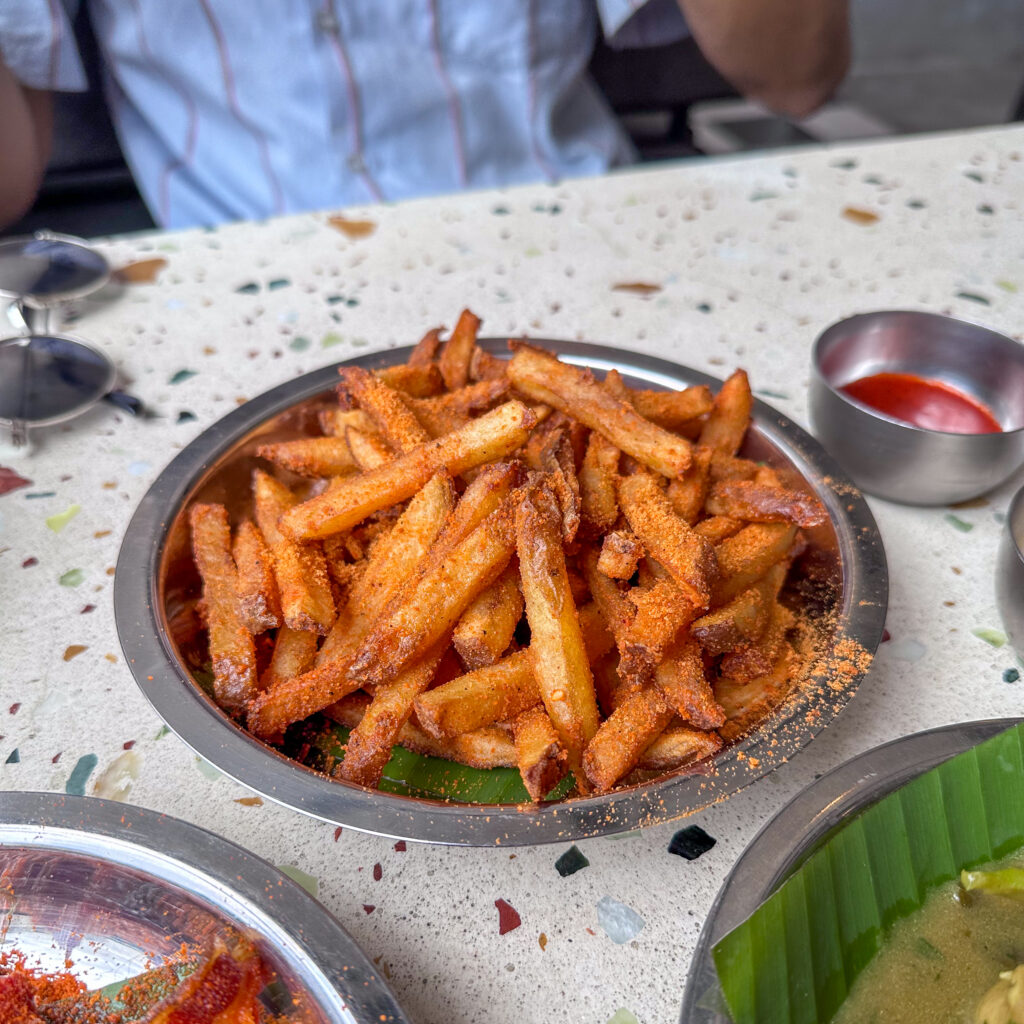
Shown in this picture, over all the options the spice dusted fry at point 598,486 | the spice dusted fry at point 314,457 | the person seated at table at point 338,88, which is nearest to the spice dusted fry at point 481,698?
the spice dusted fry at point 598,486

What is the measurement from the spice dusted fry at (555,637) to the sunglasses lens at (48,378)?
1.15m

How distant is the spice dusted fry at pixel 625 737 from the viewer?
967mm

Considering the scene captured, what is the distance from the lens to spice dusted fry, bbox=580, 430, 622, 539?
1.19 meters

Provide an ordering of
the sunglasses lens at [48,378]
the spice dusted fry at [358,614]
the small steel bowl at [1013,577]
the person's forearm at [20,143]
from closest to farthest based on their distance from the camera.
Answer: the spice dusted fry at [358,614] → the small steel bowl at [1013,577] → the sunglasses lens at [48,378] → the person's forearm at [20,143]

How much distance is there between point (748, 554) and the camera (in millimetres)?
1169

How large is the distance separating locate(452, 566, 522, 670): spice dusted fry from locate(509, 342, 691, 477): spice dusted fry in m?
0.29

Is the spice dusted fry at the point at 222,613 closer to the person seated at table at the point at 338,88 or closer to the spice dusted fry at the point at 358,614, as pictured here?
the spice dusted fry at the point at 358,614

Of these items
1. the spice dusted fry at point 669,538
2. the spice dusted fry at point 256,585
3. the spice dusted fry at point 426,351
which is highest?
the spice dusted fry at point 426,351

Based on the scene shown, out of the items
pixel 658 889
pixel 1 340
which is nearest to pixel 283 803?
pixel 658 889

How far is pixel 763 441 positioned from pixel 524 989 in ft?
3.14

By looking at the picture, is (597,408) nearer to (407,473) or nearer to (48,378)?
(407,473)

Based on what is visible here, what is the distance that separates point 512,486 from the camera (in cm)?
117

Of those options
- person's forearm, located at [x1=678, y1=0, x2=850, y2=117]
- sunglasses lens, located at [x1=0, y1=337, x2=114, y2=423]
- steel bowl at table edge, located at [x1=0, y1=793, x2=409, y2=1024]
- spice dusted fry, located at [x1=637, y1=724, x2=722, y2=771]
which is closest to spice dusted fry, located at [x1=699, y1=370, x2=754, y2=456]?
spice dusted fry, located at [x1=637, y1=724, x2=722, y2=771]

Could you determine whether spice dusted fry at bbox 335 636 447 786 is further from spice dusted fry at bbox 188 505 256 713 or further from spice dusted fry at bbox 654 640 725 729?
spice dusted fry at bbox 654 640 725 729
